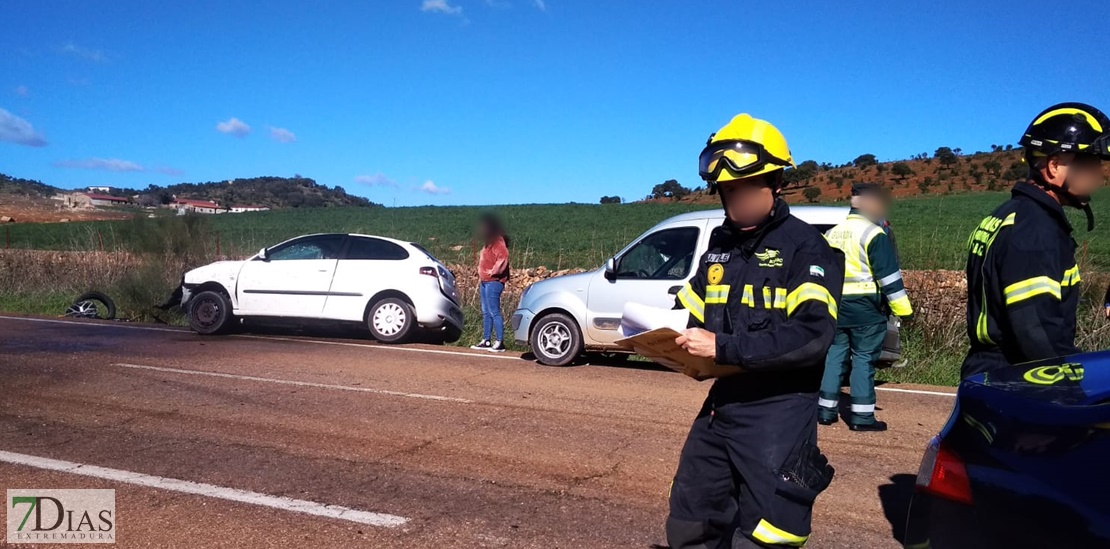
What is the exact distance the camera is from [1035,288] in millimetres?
2961

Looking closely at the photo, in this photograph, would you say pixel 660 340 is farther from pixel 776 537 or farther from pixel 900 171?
pixel 900 171

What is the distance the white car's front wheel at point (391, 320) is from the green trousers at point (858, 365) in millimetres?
6923

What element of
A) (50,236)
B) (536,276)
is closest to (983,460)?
(536,276)

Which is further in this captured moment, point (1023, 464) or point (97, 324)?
point (97, 324)

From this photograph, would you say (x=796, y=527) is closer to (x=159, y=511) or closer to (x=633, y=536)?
(x=633, y=536)

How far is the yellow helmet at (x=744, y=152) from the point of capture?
2.65 meters

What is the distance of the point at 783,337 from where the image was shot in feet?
8.50

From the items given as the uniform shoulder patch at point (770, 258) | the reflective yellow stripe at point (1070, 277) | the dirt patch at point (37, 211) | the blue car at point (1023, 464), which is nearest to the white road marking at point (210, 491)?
the uniform shoulder patch at point (770, 258)

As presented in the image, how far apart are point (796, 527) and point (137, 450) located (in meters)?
4.81

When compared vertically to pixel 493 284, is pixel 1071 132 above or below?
above

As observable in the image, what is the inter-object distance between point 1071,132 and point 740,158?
4.41ft

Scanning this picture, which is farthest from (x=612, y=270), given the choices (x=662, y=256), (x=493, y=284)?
(x=493, y=284)

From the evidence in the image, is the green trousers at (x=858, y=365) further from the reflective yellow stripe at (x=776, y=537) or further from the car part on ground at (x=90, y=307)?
the car part on ground at (x=90, y=307)

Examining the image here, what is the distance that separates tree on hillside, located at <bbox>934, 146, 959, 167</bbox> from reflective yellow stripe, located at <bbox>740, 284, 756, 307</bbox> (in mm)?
55897
